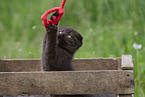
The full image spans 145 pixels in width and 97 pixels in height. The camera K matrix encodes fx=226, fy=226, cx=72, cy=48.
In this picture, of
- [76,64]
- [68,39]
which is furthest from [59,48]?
[76,64]

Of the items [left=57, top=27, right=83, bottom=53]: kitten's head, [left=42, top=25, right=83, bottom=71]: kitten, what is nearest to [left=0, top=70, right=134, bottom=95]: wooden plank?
[left=42, top=25, right=83, bottom=71]: kitten

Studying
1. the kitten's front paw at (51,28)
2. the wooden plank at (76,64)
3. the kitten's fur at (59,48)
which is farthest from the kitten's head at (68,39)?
the wooden plank at (76,64)

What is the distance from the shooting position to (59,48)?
1826 mm

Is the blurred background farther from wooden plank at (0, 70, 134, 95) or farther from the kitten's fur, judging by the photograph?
wooden plank at (0, 70, 134, 95)

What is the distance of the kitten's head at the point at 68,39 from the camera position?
185 centimetres

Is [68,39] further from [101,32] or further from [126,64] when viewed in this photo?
[101,32]

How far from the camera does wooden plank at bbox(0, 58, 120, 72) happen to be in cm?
217

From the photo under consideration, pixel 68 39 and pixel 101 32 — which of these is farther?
pixel 101 32

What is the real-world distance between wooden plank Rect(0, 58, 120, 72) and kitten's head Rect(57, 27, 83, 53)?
38cm

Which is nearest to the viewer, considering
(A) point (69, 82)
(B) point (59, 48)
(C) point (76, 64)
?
(A) point (69, 82)

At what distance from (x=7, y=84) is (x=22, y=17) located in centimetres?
357

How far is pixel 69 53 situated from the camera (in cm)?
188

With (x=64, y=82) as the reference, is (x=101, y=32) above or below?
above

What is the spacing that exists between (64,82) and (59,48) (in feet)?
1.32
